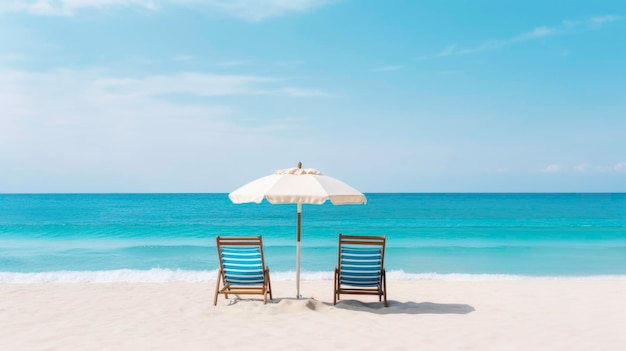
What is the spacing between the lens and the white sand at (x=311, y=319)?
4.78 m

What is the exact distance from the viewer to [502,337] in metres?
5.02

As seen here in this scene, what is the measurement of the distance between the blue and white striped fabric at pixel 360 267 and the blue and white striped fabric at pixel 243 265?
1036 millimetres

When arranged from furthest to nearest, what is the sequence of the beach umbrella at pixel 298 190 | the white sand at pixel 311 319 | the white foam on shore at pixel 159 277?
the white foam on shore at pixel 159 277 → the beach umbrella at pixel 298 190 → the white sand at pixel 311 319

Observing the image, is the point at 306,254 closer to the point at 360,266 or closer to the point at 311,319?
the point at 360,266

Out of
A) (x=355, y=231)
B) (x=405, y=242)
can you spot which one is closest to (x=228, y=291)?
(x=405, y=242)

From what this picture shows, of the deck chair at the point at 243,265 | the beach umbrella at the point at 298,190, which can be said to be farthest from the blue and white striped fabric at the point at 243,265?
the beach umbrella at the point at 298,190

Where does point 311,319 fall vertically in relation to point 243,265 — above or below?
below

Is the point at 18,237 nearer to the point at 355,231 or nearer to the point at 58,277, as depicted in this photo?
the point at 58,277

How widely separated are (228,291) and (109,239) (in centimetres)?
1460

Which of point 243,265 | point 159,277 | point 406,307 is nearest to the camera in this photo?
point 243,265

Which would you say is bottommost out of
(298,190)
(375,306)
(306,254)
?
(306,254)

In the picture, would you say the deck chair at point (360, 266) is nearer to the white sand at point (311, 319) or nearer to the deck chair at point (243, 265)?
the white sand at point (311, 319)

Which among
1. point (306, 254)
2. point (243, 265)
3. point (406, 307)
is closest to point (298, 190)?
point (243, 265)

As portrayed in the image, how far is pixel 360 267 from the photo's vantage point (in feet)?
20.9
